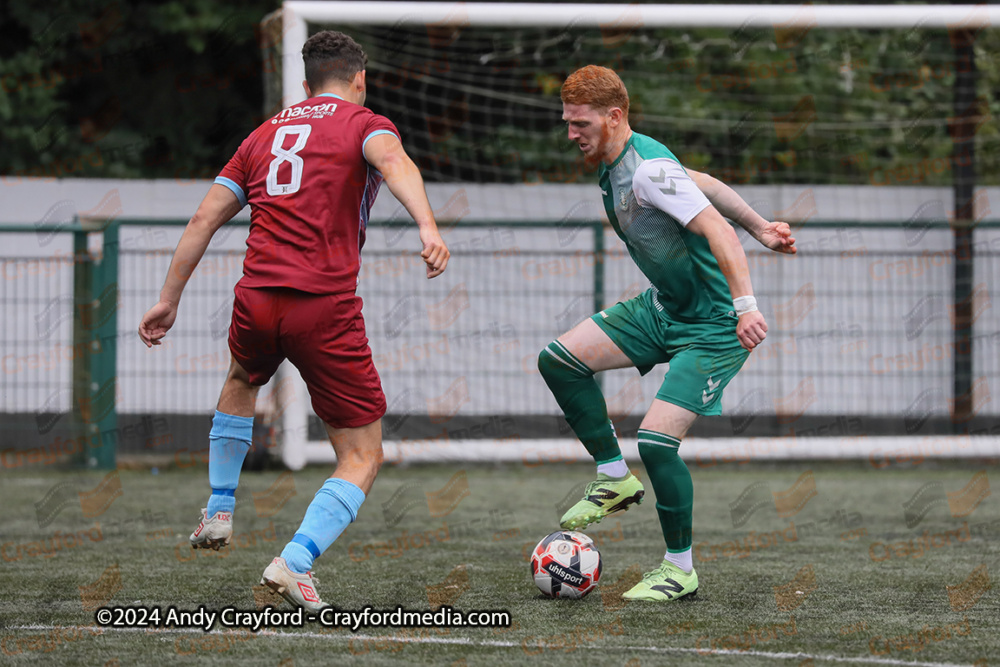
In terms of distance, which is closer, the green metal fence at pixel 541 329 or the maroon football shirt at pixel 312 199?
the maroon football shirt at pixel 312 199

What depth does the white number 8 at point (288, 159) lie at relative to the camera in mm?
3693

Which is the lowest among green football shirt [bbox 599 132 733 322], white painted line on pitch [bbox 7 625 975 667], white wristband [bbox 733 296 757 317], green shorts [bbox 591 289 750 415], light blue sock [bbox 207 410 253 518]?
white painted line on pitch [bbox 7 625 975 667]

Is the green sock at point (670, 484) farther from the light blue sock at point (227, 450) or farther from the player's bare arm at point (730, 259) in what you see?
the light blue sock at point (227, 450)

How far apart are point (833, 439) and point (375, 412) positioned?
604 cm

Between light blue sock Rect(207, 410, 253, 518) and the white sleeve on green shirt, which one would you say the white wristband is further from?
light blue sock Rect(207, 410, 253, 518)

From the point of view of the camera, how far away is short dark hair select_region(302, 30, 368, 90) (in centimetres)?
384

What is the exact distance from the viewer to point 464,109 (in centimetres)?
1088

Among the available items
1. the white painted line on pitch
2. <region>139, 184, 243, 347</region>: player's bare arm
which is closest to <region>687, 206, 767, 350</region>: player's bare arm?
the white painted line on pitch

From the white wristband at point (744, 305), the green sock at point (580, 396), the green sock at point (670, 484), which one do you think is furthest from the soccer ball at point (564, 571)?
Result: the white wristband at point (744, 305)

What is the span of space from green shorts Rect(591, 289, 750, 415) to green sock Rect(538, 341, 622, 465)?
19 centimetres

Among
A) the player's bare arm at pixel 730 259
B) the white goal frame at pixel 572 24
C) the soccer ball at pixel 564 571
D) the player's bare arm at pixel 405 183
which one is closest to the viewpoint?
the player's bare arm at pixel 405 183

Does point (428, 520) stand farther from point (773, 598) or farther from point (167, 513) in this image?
point (773, 598)

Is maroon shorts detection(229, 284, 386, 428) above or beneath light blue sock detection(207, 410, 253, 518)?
above

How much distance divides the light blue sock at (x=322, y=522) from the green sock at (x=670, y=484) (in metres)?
1.11
